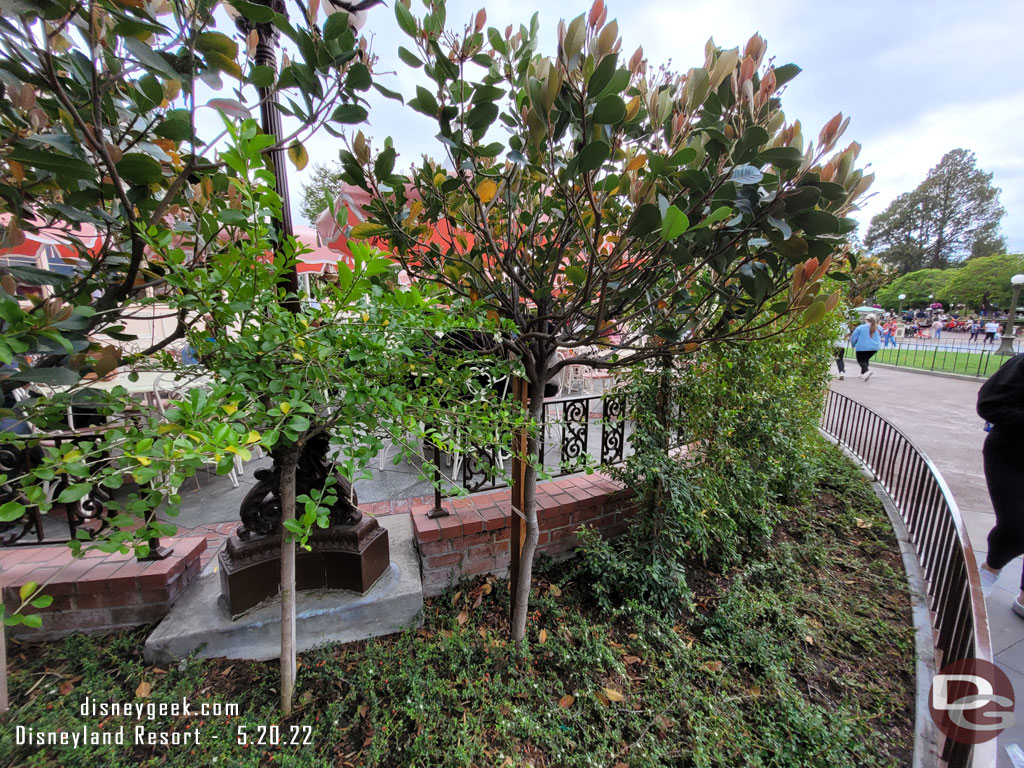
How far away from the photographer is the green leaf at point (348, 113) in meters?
1.22

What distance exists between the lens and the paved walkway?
2459 mm

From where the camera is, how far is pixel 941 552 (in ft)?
8.63

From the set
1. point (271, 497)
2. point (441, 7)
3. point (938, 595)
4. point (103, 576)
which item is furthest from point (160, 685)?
point (938, 595)

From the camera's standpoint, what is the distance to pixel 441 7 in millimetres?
1273

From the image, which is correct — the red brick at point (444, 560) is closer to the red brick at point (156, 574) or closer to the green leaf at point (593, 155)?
the red brick at point (156, 574)

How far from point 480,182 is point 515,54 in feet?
1.50

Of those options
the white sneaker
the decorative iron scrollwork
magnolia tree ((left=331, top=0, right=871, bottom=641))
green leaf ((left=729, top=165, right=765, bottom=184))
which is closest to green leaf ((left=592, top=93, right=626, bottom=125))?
magnolia tree ((left=331, top=0, right=871, bottom=641))

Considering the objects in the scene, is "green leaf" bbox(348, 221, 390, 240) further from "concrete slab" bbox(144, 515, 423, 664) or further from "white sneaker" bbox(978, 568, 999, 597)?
"white sneaker" bbox(978, 568, 999, 597)

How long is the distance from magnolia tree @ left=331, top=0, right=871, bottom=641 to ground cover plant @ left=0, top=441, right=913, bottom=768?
645 mm

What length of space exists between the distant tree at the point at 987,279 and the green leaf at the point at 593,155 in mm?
50492

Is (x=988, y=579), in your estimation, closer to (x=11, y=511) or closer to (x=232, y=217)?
(x=232, y=217)

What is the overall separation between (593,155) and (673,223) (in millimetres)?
271

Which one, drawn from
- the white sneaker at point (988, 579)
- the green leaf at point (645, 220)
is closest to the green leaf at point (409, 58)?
the green leaf at point (645, 220)

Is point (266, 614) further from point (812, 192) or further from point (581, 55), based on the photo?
point (812, 192)
